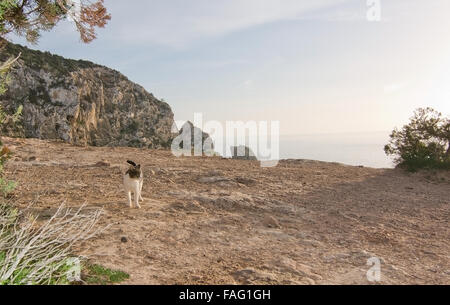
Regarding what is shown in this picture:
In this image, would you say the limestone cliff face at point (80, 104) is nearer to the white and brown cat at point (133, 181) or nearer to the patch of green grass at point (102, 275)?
the white and brown cat at point (133, 181)

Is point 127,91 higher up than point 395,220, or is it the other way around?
point 127,91

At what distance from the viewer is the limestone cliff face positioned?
89.9ft

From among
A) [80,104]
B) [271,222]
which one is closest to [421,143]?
[271,222]

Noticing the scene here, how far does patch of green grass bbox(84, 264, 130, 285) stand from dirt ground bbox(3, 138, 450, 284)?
18cm

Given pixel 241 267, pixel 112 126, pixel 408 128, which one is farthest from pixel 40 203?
pixel 112 126

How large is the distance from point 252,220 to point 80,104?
29.0 metres

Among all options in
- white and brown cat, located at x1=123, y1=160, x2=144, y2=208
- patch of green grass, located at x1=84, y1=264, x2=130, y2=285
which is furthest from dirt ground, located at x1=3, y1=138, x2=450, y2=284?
white and brown cat, located at x1=123, y1=160, x2=144, y2=208

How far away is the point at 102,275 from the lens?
4.40 metres

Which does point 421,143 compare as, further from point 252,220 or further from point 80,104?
point 80,104

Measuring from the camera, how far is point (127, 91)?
40062mm

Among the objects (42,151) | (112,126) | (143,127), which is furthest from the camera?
(143,127)

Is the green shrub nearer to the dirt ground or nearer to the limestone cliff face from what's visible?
the dirt ground
